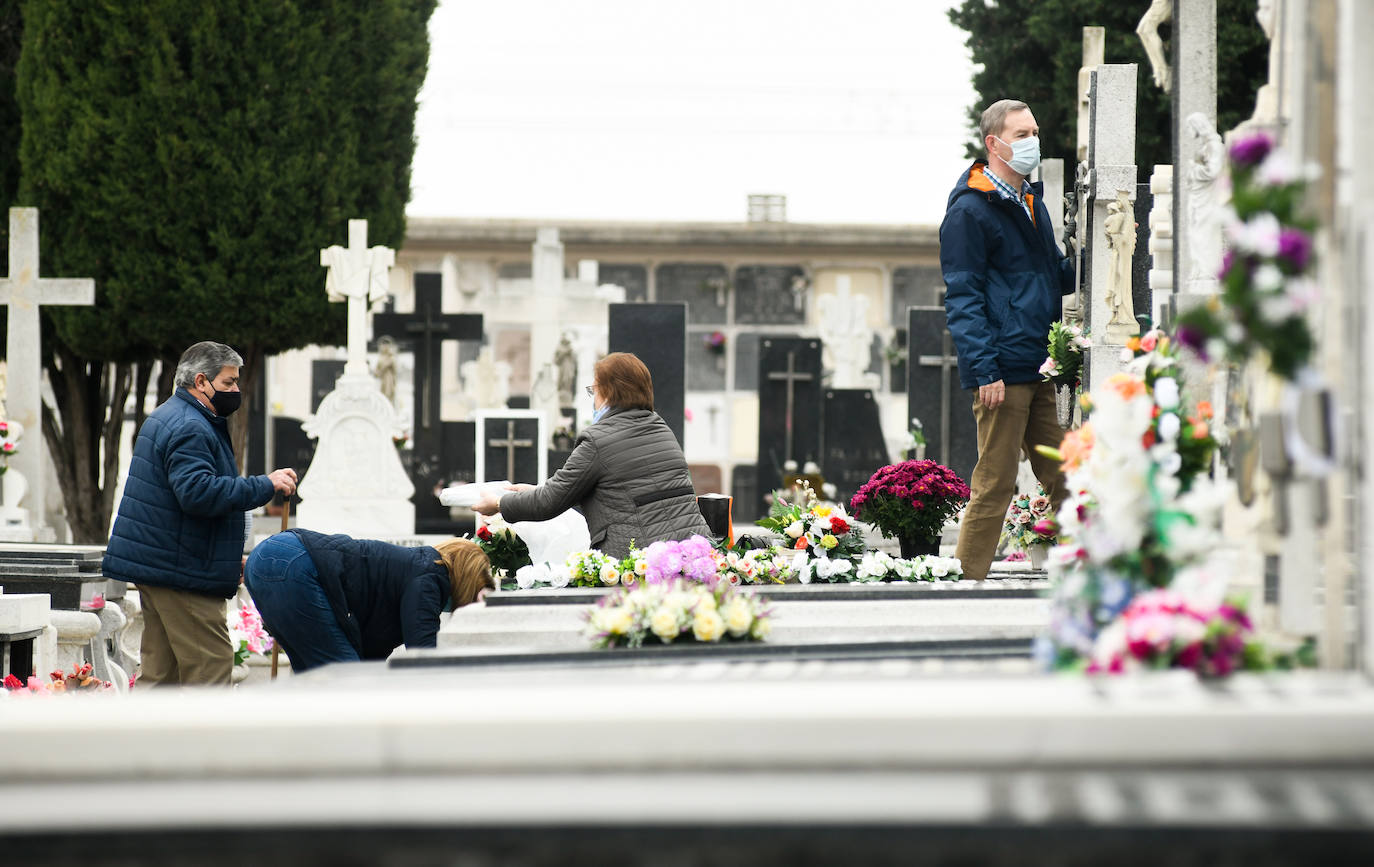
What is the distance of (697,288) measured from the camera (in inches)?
1034

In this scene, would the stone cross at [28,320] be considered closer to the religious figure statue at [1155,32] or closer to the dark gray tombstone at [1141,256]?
the dark gray tombstone at [1141,256]

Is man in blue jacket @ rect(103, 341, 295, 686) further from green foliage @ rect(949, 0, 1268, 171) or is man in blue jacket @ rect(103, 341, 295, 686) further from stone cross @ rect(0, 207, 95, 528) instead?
green foliage @ rect(949, 0, 1268, 171)

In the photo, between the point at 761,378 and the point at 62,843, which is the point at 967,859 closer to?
the point at 62,843

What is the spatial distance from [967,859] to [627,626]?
1900 mm

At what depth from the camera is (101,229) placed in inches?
535

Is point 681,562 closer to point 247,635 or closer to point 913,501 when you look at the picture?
point 913,501

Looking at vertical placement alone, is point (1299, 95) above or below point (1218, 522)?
above

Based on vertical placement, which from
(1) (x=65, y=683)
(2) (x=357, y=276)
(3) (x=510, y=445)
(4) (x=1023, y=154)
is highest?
(2) (x=357, y=276)

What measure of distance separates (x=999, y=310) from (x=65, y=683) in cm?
394

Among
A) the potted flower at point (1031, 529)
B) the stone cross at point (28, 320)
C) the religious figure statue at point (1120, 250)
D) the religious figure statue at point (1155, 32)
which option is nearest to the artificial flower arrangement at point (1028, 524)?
the potted flower at point (1031, 529)

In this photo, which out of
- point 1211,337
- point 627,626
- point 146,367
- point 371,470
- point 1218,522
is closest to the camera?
point 1211,337

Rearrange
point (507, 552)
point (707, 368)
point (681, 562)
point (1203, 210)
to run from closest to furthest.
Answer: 1. point (1203, 210)
2. point (681, 562)
3. point (507, 552)
4. point (707, 368)

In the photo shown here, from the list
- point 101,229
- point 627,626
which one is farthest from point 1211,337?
point 101,229

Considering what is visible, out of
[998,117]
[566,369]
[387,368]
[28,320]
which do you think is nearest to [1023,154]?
[998,117]
